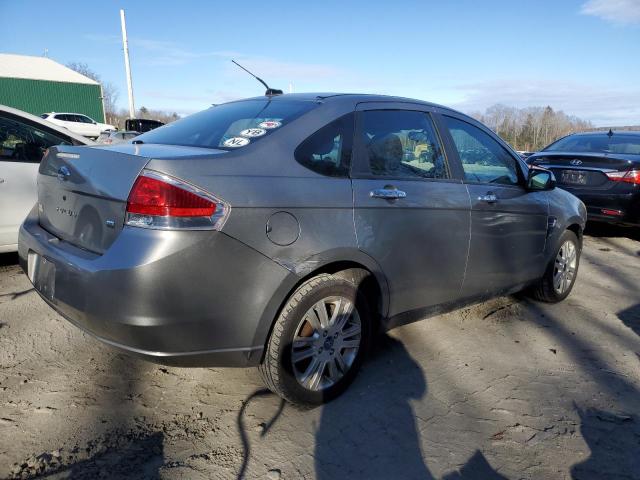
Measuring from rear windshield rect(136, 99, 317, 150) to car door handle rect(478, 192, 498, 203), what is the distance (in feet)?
4.49

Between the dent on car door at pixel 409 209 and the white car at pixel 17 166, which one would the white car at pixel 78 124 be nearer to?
the white car at pixel 17 166

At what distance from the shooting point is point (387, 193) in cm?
281

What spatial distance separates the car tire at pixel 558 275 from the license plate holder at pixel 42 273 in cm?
373

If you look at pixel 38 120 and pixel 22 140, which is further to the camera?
A: pixel 38 120

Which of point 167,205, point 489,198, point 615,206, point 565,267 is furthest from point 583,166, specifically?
point 167,205

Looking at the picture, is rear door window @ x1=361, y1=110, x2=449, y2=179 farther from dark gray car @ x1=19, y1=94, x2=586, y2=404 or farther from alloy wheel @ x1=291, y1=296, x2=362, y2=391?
alloy wheel @ x1=291, y1=296, x2=362, y2=391

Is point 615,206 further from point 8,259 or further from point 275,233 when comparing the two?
point 8,259

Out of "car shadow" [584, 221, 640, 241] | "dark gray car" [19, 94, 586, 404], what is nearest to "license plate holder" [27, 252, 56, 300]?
"dark gray car" [19, 94, 586, 404]

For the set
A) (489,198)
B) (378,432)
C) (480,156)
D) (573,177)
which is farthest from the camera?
(573,177)

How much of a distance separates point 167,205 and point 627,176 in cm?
631

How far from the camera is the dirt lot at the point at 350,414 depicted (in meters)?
2.25

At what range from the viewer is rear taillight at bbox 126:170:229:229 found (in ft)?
6.95

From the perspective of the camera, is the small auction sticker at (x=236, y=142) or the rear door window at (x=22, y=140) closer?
the small auction sticker at (x=236, y=142)

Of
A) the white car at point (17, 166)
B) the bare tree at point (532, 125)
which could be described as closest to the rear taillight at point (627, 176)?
the white car at point (17, 166)
